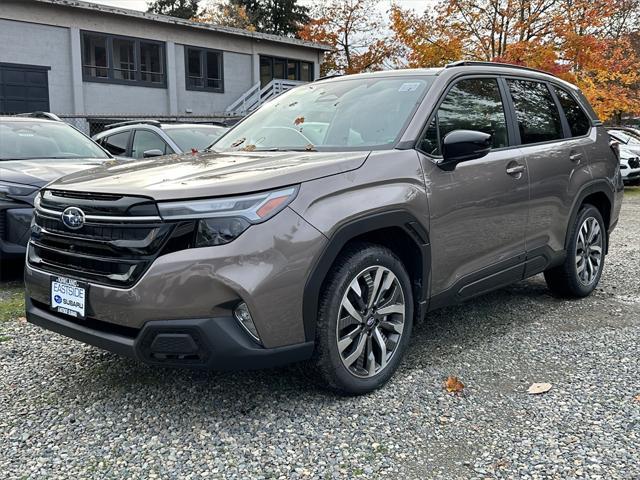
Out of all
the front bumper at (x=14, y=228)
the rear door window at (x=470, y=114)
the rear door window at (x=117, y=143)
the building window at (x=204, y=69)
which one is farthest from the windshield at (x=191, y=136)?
the building window at (x=204, y=69)

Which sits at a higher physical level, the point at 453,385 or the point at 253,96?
the point at 253,96

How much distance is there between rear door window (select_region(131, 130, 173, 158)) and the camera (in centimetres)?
823

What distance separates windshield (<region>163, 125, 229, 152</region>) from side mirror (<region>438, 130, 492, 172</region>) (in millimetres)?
5202

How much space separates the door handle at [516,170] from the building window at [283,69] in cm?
2207

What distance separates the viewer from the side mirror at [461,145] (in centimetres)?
341

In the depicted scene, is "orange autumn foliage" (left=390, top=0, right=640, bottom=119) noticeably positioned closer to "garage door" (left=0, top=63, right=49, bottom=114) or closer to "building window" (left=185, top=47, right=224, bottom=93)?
"building window" (left=185, top=47, right=224, bottom=93)

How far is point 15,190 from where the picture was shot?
5246 mm

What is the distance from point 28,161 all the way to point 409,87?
408cm

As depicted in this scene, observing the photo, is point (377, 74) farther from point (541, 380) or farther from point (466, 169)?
point (541, 380)

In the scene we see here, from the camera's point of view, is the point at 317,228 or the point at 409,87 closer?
the point at 317,228

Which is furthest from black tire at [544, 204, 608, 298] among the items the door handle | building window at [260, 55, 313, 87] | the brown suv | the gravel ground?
building window at [260, 55, 313, 87]

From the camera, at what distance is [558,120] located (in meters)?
4.86

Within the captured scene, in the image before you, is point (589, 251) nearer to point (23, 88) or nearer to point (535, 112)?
point (535, 112)

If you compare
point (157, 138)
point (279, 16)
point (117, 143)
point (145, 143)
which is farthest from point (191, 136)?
point (279, 16)
